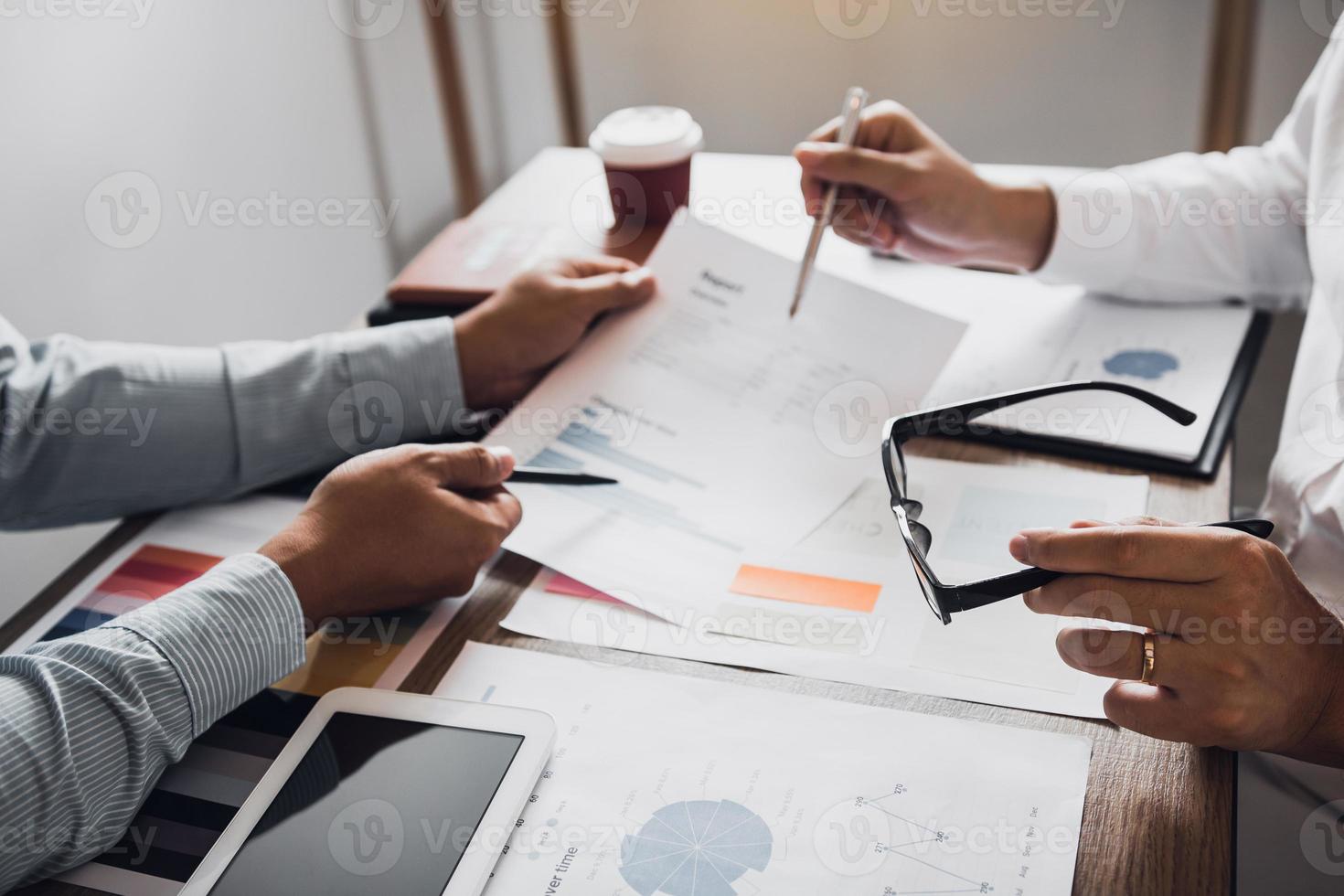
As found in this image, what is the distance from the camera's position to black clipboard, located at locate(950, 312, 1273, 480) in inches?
30.7

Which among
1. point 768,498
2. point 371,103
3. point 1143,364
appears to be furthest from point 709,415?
point 371,103

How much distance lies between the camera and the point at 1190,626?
0.57 meters

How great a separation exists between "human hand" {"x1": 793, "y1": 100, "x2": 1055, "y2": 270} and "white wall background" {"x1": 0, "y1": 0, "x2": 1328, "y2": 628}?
1.35ft

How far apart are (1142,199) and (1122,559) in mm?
582

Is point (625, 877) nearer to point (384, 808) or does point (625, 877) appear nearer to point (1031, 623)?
point (384, 808)

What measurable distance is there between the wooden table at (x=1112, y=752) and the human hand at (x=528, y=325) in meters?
0.25

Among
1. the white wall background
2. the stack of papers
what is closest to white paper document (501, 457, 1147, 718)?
the stack of papers

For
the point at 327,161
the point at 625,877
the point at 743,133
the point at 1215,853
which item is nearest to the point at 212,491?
the point at 625,877

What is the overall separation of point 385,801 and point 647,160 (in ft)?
2.50

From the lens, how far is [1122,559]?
1.82 feet

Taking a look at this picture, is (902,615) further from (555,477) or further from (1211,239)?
(1211,239)

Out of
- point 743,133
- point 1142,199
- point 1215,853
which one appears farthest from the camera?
point 743,133

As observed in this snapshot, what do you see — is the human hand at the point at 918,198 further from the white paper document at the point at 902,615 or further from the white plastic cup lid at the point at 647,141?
the white paper document at the point at 902,615

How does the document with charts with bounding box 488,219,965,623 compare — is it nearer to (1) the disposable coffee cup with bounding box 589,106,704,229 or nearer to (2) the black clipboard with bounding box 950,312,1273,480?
(2) the black clipboard with bounding box 950,312,1273,480
